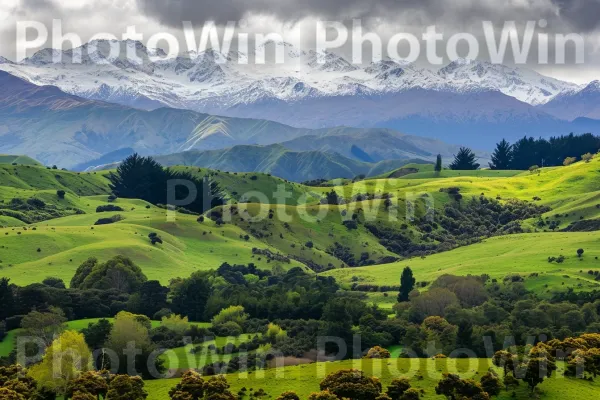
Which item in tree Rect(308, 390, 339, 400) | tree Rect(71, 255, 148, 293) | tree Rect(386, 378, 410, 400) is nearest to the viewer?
tree Rect(308, 390, 339, 400)

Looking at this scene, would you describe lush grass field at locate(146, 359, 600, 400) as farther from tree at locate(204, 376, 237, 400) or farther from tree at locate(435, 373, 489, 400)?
tree at locate(204, 376, 237, 400)

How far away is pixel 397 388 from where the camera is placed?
266 feet

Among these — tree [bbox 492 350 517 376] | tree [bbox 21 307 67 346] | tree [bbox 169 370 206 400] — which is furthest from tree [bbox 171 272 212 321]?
tree [bbox 492 350 517 376]

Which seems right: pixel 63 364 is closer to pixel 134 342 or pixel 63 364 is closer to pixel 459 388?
pixel 134 342

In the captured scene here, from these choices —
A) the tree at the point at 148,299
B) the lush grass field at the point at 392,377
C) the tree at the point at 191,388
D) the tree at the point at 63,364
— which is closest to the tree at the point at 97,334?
the tree at the point at 63,364

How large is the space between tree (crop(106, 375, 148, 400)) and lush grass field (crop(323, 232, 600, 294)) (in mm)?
90046

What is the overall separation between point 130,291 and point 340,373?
78509 mm

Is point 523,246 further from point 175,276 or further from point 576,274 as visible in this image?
point 175,276

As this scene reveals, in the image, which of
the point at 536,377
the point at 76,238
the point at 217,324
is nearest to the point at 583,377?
the point at 536,377

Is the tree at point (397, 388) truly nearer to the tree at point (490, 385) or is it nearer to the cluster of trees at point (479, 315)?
the tree at point (490, 385)

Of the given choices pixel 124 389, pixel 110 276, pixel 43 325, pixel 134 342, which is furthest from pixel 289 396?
pixel 110 276

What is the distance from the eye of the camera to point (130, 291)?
498 feet

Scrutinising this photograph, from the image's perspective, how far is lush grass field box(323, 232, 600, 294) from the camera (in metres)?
157

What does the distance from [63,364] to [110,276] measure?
62624 millimetres
